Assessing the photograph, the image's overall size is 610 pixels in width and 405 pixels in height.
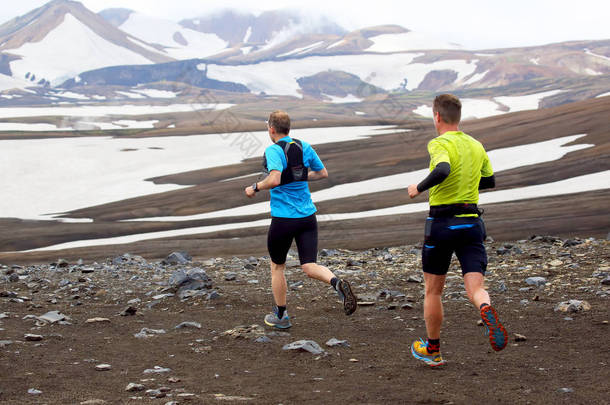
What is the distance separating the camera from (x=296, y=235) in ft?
27.0

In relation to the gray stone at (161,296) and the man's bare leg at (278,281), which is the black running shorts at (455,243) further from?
the gray stone at (161,296)

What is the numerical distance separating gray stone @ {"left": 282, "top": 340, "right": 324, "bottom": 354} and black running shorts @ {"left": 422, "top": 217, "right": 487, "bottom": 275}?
183 cm

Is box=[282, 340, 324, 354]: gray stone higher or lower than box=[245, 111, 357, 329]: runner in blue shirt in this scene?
lower

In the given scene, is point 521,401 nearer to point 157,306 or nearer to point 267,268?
point 157,306

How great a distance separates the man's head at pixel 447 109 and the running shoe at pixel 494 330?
182cm

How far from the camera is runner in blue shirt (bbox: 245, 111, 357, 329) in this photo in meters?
7.87

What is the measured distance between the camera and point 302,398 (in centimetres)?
577

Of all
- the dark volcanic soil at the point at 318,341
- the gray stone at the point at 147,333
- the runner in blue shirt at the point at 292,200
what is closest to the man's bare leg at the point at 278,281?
the runner in blue shirt at the point at 292,200

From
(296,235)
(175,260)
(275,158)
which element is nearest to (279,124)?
(275,158)

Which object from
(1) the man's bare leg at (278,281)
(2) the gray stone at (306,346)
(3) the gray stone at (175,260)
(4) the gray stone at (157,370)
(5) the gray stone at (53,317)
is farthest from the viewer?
(3) the gray stone at (175,260)

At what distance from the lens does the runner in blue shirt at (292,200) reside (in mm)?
7871

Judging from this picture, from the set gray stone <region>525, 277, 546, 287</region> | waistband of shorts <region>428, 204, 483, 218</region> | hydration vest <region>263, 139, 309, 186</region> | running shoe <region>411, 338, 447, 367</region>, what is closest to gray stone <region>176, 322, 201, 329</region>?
hydration vest <region>263, 139, 309, 186</region>

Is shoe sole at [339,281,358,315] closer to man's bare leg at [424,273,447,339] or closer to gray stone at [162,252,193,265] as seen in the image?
man's bare leg at [424,273,447,339]

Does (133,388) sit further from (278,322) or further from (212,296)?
(212,296)
